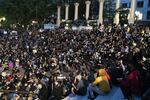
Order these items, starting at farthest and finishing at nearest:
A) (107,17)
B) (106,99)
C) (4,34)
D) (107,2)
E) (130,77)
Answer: (107,2), (107,17), (4,34), (106,99), (130,77)

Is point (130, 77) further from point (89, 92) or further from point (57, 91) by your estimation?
point (57, 91)

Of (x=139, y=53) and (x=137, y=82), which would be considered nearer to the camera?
(x=137, y=82)

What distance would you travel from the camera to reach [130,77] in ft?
46.5

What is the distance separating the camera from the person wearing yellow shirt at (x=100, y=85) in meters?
15.6

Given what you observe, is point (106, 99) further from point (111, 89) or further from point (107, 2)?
point (107, 2)

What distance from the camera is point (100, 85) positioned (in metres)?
16.0

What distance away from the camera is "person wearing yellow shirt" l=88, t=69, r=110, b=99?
1564cm

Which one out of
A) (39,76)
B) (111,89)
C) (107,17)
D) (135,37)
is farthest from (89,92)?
(107,17)

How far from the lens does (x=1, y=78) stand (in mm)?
26125

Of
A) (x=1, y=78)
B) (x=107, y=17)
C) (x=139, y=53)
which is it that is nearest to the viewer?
(x=139, y=53)

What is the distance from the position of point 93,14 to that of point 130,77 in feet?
241

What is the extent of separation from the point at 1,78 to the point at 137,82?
1321 cm

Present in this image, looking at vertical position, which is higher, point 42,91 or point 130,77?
point 130,77

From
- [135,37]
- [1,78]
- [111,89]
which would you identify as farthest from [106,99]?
[135,37]
